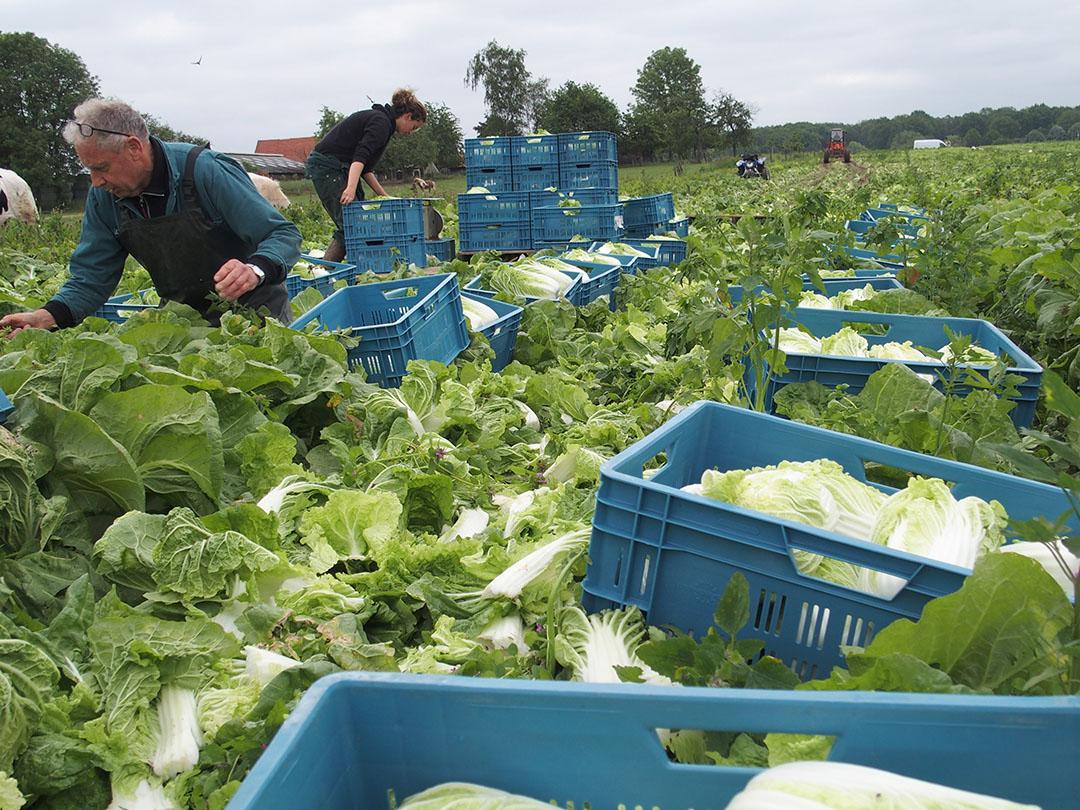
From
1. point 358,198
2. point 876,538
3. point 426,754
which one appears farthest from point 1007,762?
point 358,198

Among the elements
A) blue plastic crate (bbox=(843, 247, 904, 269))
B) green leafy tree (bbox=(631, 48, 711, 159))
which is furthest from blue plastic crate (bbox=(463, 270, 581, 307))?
green leafy tree (bbox=(631, 48, 711, 159))

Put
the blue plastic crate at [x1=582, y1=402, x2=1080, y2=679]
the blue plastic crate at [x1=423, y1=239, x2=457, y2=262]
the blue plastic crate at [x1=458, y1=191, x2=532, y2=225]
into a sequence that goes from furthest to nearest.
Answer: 1. the blue plastic crate at [x1=458, y1=191, x2=532, y2=225]
2. the blue plastic crate at [x1=423, y1=239, x2=457, y2=262]
3. the blue plastic crate at [x1=582, y1=402, x2=1080, y2=679]

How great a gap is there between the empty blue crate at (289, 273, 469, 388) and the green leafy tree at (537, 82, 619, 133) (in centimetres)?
5746

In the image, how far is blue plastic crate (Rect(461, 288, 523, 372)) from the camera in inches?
203

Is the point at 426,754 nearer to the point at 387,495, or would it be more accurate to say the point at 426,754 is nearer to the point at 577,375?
the point at 387,495

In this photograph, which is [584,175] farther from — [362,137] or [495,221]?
[362,137]

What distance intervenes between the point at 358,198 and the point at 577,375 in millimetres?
5071

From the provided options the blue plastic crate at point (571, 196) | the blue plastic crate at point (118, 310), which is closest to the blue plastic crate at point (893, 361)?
the blue plastic crate at point (118, 310)

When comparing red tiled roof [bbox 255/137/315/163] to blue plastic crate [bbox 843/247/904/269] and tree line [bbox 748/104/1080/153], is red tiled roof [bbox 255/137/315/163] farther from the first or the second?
blue plastic crate [bbox 843/247/904/269]

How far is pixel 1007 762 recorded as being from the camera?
102cm

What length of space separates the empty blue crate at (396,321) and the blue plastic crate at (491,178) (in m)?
6.20

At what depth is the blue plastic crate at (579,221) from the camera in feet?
31.1

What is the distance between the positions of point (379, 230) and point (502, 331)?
3.80m

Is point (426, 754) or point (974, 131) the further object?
point (974, 131)
